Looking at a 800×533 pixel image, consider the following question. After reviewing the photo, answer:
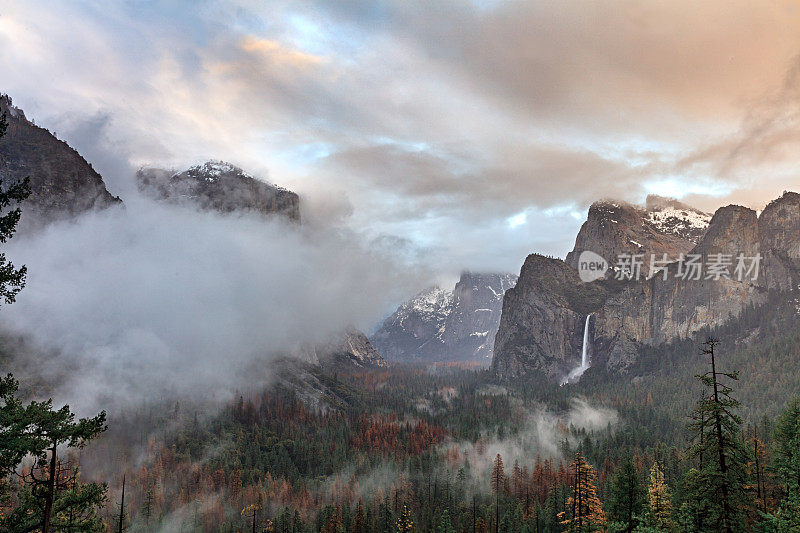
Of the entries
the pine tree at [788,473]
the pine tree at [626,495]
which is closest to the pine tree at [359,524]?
the pine tree at [626,495]

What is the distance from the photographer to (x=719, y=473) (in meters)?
28.4

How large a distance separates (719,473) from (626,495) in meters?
33.3

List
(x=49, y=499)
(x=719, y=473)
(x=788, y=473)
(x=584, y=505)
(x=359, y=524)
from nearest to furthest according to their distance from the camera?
(x=49, y=499)
(x=719, y=473)
(x=788, y=473)
(x=584, y=505)
(x=359, y=524)

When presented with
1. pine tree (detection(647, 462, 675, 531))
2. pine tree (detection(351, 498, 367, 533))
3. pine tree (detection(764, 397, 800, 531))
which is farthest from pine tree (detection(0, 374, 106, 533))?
pine tree (detection(351, 498, 367, 533))

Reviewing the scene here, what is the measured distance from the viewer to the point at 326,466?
595ft

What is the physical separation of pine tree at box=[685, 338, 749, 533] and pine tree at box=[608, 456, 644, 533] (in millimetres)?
24304

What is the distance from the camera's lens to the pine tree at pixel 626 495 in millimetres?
52875

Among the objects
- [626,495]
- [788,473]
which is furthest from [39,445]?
[626,495]

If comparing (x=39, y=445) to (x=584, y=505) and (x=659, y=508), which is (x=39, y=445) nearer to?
(x=584, y=505)

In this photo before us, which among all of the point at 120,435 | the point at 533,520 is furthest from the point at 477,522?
the point at 120,435

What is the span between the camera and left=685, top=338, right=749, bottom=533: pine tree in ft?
93.6

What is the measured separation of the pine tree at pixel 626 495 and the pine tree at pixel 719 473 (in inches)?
957

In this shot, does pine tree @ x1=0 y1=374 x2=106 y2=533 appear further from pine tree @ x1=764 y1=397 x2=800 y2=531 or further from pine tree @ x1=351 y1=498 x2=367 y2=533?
pine tree @ x1=351 y1=498 x2=367 y2=533

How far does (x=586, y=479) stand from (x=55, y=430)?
4852cm
